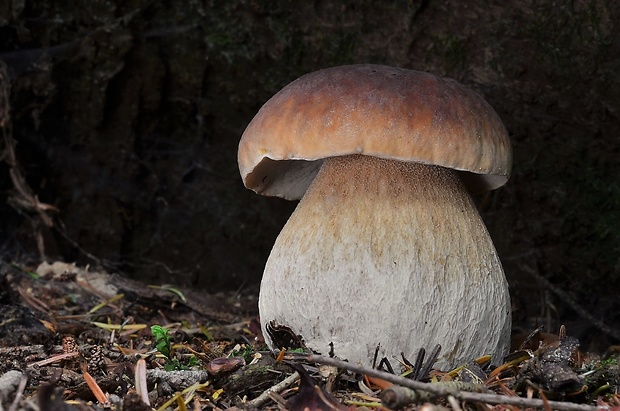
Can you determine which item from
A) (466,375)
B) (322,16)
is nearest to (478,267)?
(466,375)

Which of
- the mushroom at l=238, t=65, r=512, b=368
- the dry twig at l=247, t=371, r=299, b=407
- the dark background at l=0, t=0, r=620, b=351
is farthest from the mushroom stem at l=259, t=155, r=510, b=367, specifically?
the dark background at l=0, t=0, r=620, b=351

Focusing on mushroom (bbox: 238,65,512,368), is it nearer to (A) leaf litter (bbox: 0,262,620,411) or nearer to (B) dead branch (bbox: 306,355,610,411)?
(A) leaf litter (bbox: 0,262,620,411)

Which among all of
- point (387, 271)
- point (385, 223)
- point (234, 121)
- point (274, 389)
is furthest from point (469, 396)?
point (234, 121)

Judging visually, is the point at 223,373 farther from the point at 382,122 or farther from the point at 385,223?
the point at 382,122

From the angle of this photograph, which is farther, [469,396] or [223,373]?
[223,373]

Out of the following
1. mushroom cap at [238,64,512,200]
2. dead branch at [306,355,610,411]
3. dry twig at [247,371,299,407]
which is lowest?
dry twig at [247,371,299,407]
